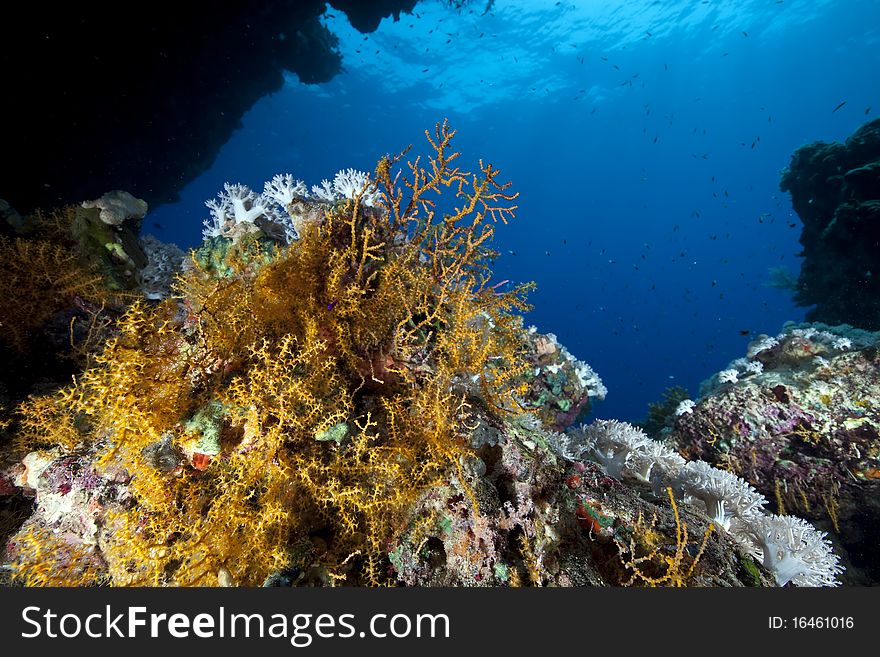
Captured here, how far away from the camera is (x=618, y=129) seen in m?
88.4

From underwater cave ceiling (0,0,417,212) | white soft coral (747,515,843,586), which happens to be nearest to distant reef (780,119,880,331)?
white soft coral (747,515,843,586)

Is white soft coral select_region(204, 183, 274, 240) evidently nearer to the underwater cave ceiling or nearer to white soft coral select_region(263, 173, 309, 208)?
white soft coral select_region(263, 173, 309, 208)

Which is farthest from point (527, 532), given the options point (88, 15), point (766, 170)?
point (766, 170)

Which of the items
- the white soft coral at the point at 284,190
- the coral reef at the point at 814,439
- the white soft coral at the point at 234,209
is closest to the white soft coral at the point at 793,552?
the coral reef at the point at 814,439

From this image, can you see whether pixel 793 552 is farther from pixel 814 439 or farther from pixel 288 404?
→ pixel 814 439

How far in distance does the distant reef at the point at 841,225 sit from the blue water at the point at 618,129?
489 cm

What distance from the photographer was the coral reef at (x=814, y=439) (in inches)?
223

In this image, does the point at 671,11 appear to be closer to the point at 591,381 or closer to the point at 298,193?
the point at 591,381

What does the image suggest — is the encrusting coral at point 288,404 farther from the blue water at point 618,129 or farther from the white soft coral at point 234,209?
the blue water at point 618,129

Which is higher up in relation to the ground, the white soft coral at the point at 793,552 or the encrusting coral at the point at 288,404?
the encrusting coral at the point at 288,404

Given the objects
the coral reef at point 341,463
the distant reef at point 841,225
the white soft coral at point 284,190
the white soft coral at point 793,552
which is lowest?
the white soft coral at point 793,552

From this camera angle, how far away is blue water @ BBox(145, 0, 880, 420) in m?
51.7

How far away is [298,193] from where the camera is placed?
390 centimetres

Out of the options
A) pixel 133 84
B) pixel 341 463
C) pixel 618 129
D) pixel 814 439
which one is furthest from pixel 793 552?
pixel 618 129
